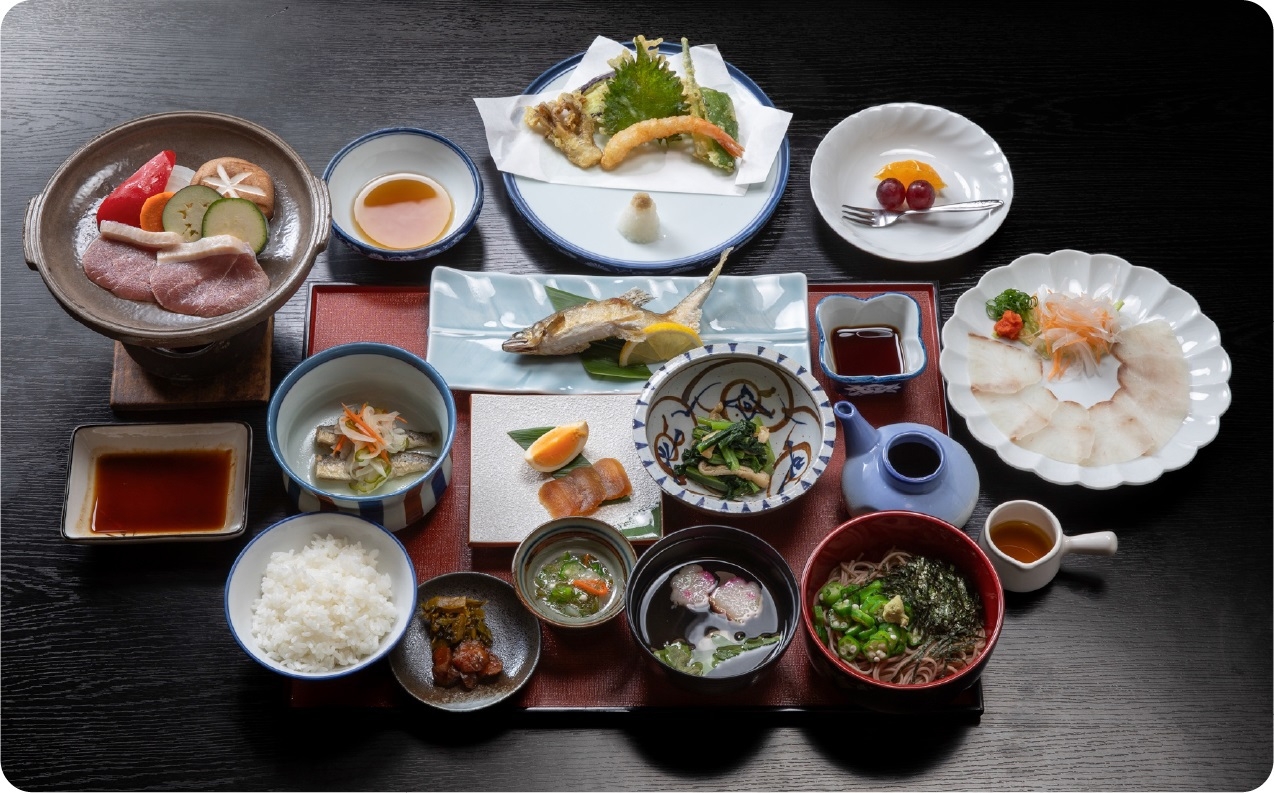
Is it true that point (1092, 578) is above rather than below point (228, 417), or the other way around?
below

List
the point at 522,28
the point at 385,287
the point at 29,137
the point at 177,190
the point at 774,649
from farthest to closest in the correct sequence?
the point at 522,28
the point at 29,137
the point at 385,287
the point at 177,190
the point at 774,649

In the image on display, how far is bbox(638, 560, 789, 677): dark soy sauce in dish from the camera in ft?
Result: 8.35

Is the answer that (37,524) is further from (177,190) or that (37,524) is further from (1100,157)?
(1100,157)

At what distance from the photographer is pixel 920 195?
3.32 m

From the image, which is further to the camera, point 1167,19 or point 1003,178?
point 1167,19

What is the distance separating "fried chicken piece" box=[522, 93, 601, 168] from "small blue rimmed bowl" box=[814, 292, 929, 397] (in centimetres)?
87

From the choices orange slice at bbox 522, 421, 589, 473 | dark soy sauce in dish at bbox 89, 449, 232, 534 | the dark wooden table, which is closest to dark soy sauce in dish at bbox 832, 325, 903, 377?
the dark wooden table

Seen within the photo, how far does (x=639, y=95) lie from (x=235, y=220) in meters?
1.28

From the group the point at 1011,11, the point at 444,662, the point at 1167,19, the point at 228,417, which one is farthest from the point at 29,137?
the point at 1167,19

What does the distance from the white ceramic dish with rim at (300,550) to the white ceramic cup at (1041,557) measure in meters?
1.36

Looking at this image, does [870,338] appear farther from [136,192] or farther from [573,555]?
[136,192]

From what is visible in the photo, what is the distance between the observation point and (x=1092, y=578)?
2.84 meters

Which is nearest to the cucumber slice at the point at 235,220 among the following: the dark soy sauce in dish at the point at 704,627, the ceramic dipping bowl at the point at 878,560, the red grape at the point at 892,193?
the dark soy sauce in dish at the point at 704,627

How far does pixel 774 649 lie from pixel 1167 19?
8.77 ft
